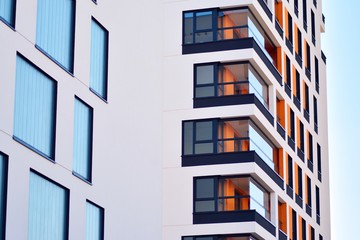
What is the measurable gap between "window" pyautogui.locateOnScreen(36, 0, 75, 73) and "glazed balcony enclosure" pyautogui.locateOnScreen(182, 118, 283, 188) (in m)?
17.7

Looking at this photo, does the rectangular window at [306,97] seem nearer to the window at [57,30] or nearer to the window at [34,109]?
the window at [57,30]

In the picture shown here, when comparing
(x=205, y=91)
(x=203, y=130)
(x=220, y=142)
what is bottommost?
(x=220, y=142)

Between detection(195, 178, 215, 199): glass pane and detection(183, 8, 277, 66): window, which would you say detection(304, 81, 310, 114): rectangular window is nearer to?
detection(183, 8, 277, 66): window

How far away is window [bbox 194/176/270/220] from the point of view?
194 feet

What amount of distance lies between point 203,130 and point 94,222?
17.0 meters

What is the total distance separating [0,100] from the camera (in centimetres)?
3734

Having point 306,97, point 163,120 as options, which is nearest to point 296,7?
point 306,97

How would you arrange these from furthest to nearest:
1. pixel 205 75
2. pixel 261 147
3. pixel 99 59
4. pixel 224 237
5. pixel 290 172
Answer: pixel 290 172 → pixel 261 147 → pixel 205 75 → pixel 224 237 → pixel 99 59

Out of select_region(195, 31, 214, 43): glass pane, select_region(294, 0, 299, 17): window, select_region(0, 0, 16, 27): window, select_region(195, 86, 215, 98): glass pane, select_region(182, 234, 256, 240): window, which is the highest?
select_region(294, 0, 299, 17): window

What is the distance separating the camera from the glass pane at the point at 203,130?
198 ft

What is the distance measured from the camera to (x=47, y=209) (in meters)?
39.9

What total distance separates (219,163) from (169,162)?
2639mm

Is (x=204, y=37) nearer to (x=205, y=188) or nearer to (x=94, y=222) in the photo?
(x=205, y=188)

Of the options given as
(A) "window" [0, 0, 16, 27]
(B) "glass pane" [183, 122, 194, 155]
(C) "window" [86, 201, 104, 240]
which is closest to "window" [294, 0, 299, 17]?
(B) "glass pane" [183, 122, 194, 155]
